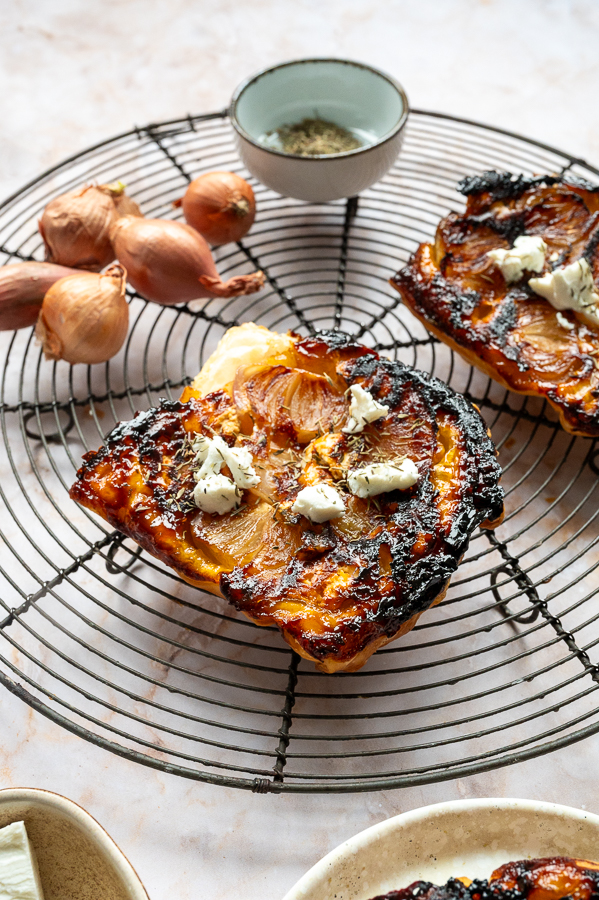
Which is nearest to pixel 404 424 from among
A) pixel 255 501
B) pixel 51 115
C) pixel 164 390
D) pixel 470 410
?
pixel 470 410

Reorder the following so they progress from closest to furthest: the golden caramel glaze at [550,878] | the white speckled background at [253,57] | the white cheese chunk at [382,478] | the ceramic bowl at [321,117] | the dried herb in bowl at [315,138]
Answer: the golden caramel glaze at [550,878] → the white cheese chunk at [382,478] → the ceramic bowl at [321,117] → the dried herb in bowl at [315,138] → the white speckled background at [253,57]

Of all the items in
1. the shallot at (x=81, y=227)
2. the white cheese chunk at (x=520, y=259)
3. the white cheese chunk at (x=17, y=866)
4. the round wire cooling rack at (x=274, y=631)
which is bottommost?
the white cheese chunk at (x=17, y=866)

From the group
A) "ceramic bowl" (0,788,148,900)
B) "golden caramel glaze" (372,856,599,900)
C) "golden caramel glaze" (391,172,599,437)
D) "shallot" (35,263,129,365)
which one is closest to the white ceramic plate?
"golden caramel glaze" (372,856,599,900)

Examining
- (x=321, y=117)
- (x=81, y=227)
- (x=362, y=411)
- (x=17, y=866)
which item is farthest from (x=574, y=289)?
(x=17, y=866)

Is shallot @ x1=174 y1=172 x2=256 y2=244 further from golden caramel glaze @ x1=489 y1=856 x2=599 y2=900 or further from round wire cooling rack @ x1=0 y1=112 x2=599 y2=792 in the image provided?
golden caramel glaze @ x1=489 y1=856 x2=599 y2=900

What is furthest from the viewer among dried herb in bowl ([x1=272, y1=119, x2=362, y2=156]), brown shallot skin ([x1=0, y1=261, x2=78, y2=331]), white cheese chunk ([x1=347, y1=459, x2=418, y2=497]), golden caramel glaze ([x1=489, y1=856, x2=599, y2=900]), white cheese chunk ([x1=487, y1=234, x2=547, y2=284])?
dried herb in bowl ([x1=272, y1=119, x2=362, y2=156])

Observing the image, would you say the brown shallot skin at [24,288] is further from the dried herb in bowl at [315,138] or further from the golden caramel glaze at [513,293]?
the golden caramel glaze at [513,293]

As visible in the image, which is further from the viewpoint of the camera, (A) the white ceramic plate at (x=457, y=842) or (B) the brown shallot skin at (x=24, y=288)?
(B) the brown shallot skin at (x=24, y=288)

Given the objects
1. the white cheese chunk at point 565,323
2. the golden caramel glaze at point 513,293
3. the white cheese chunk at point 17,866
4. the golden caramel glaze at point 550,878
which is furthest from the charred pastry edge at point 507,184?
the white cheese chunk at point 17,866
